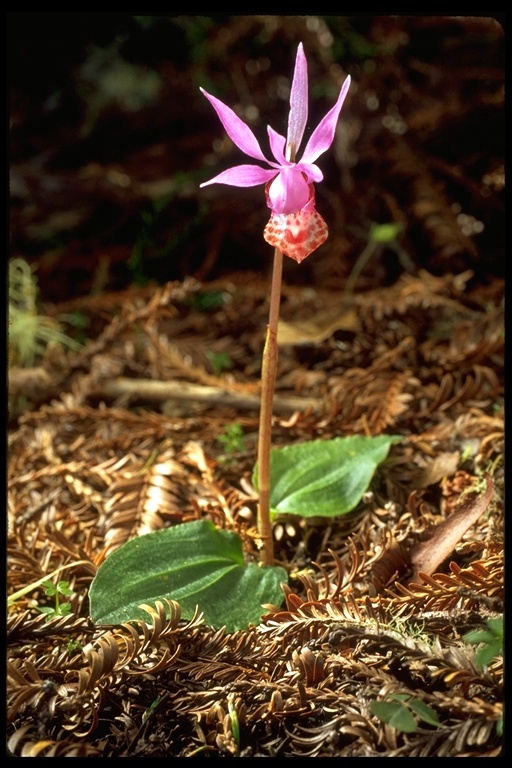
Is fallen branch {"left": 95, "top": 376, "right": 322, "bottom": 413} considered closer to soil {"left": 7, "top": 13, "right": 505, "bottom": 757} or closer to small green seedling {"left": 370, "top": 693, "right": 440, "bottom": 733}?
soil {"left": 7, "top": 13, "right": 505, "bottom": 757}

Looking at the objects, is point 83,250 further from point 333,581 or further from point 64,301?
point 333,581

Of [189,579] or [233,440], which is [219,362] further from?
[189,579]

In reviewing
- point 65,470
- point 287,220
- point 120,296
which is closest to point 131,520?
point 65,470

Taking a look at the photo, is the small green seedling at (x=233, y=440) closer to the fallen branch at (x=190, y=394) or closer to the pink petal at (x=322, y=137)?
the fallen branch at (x=190, y=394)

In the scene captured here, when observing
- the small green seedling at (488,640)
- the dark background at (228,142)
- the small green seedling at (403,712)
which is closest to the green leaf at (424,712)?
the small green seedling at (403,712)

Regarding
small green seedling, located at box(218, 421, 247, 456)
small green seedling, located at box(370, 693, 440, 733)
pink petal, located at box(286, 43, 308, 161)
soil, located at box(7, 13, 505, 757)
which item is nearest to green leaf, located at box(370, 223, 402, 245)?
soil, located at box(7, 13, 505, 757)
